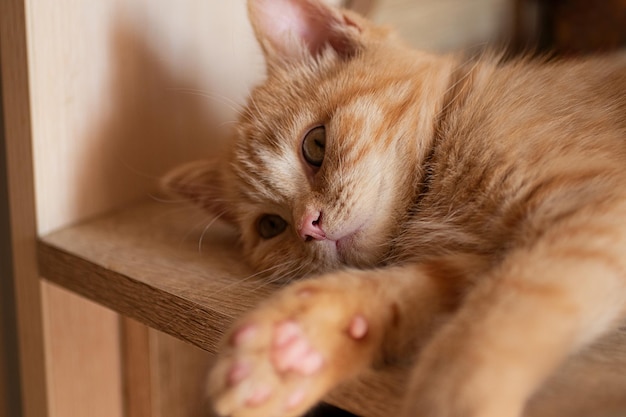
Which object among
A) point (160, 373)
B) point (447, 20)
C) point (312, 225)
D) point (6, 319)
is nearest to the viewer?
point (312, 225)

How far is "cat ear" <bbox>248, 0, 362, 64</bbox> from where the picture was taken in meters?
1.20

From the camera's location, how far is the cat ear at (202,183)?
128 centimetres

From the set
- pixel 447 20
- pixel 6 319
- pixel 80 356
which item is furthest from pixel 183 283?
pixel 447 20

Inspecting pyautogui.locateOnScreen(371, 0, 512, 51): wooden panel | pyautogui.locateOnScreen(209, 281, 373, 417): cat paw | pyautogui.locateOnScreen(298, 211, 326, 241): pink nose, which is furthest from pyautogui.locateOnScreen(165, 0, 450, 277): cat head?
pyautogui.locateOnScreen(371, 0, 512, 51): wooden panel

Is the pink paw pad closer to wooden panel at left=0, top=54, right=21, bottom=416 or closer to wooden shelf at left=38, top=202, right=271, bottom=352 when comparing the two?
wooden shelf at left=38, top=202, right=271, bottom=352

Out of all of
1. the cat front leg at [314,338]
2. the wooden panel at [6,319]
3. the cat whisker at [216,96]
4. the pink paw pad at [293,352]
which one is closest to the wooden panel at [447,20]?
the cat whisker at [216,96]

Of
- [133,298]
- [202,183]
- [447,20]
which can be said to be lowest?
[133,298]

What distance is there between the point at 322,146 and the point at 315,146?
0.01 m

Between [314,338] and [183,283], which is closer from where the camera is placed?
[314,338]

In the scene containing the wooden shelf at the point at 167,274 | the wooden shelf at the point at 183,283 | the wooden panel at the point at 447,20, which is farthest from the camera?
the wooden panel at the point at 447,20

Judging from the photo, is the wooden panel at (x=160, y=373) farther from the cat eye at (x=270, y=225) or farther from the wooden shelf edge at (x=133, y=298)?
the cat eye at (x=270, y=225)

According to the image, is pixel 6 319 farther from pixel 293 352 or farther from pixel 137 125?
pixel 293 352

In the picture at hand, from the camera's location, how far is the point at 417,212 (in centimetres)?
103

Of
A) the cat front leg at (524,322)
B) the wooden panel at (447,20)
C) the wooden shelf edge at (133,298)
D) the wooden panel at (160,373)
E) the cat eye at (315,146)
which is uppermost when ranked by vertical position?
the wooden panel at (447,20)
